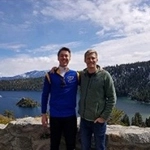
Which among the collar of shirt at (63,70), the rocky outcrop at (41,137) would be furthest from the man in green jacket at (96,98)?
the rocky outcrop at (41,137)

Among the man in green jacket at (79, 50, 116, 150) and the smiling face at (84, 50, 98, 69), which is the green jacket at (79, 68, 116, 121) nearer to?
the man in green jacket at (79, 50, 116, 150)

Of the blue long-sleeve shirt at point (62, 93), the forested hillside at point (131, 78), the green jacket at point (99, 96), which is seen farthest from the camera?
the forested hillside at point (131, 78)

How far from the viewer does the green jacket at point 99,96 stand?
3555 millimetres

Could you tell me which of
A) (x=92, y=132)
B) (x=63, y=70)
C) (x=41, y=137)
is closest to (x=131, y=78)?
(x=41, y=137)

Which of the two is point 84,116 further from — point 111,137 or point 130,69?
point 130,69

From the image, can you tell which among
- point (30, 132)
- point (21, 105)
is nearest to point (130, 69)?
point (21, 105)

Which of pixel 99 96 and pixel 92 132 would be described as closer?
pixel 99 96

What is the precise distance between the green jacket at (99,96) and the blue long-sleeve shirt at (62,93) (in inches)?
7.4

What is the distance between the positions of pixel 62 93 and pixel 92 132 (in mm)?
660

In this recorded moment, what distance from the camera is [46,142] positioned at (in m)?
4.39

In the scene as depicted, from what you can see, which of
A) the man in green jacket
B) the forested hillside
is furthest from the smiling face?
the forested hillside

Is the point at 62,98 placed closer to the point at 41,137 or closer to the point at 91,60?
the point at 91,60

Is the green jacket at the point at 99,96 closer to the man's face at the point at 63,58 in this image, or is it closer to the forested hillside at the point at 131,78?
the man's face at the point at 63,58

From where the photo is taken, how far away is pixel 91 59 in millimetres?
3641
